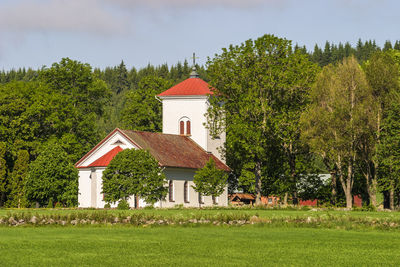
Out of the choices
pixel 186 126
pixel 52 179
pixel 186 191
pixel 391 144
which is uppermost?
Result: pixel 186 126

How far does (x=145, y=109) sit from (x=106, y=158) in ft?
69.0

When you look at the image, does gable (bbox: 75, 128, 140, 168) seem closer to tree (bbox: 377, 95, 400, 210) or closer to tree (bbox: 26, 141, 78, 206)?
tree (bbox: 26, 141, 78, 206)

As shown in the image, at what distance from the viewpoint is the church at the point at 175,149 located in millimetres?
69688

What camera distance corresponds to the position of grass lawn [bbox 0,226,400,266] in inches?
616

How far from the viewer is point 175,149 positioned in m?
73.7

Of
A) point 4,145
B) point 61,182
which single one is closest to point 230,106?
point 61,182

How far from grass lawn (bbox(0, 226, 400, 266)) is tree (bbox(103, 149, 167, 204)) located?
34561mm

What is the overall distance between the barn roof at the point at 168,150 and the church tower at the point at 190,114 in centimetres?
117

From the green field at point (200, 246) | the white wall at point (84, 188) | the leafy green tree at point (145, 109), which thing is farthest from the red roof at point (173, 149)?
the green field at point (200, 246)

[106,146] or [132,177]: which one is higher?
[106,146]

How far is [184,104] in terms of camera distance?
79.6 m

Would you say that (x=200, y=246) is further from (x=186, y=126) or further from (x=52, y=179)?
(x=186, y=126)

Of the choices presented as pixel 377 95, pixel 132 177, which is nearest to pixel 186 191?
pixel 132 177

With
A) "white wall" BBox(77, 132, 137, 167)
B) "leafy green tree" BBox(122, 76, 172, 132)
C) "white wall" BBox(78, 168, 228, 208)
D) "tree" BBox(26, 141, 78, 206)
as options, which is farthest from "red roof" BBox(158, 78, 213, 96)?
"tree" BBox(26, 141, 78, 206)
